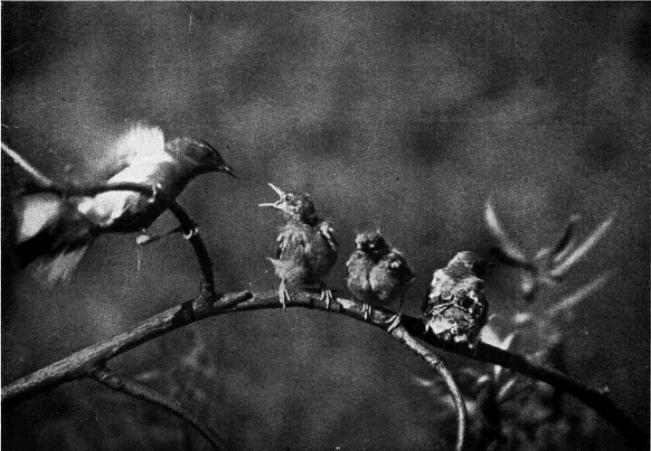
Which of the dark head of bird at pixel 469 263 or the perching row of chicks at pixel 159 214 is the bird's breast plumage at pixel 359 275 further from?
the dark head of bird at pixel 469 263

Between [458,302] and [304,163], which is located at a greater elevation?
[304,163]

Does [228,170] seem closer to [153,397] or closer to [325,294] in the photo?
[325,294]

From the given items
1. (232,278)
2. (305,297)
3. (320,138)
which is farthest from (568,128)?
(232,278)

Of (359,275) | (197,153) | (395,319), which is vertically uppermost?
(197,153)

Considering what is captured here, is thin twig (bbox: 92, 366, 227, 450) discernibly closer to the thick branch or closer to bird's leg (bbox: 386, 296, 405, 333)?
the thick branch

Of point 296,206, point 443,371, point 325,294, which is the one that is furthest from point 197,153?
point 443,371

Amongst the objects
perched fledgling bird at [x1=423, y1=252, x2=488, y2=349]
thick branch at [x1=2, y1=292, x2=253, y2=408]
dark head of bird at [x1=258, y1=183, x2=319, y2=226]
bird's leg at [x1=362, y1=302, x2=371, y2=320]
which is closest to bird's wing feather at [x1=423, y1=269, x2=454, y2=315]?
perched fledgling bird at [x1=423, y1=252, x2=488, y2=349]

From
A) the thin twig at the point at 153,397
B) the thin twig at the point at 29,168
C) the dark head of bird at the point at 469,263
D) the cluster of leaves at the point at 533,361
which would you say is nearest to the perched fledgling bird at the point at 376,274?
the dark head of bird at the point at 469,263
